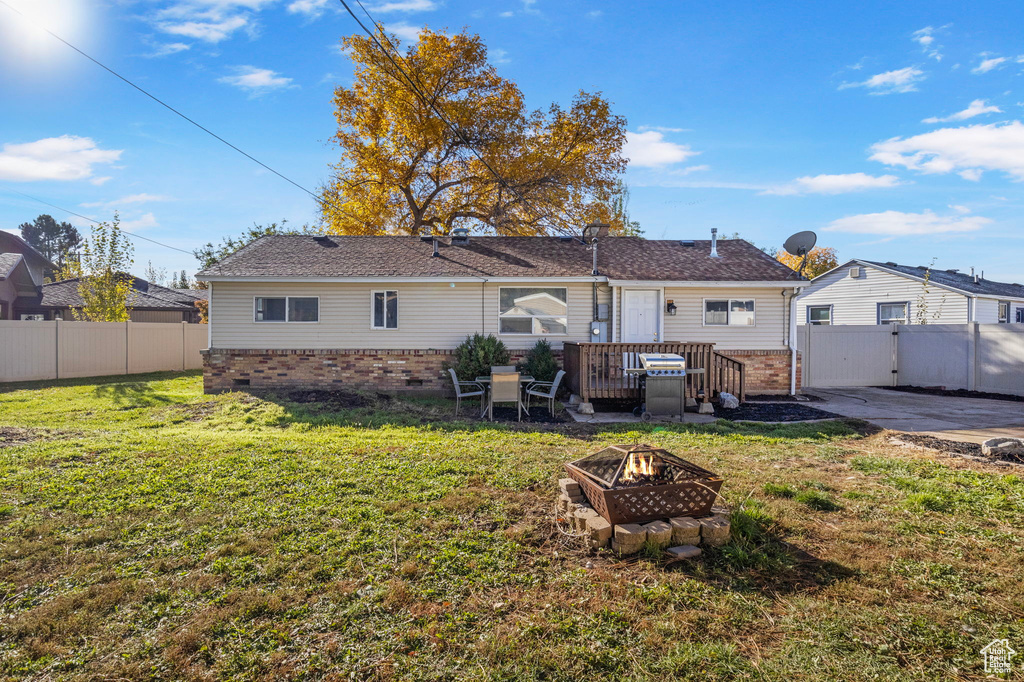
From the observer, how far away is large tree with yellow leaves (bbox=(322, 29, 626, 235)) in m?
20.8

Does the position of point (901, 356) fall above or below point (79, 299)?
below

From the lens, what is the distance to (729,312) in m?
12.9

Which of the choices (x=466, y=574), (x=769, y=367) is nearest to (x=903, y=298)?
(x=769, y=367)

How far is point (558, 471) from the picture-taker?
5711 millimetres

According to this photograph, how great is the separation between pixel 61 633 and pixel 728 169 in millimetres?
18328

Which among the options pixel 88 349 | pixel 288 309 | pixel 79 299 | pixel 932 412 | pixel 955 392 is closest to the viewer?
pixel 932 412

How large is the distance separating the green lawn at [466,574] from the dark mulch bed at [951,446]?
25.3 inches

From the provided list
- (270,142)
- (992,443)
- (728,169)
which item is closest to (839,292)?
(728,169)

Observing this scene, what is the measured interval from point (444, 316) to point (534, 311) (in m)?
2.24

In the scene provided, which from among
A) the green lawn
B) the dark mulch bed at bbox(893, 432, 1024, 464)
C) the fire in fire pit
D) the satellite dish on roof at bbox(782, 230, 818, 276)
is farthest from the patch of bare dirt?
the satellite dish on roof at bbox(782, 230, 818, 276)

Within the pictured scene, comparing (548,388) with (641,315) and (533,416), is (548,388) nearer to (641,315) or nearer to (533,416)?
(533,416)

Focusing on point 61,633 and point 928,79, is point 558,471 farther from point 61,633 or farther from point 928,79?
point 928,79

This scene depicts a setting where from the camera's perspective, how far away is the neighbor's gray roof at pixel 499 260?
1253 centimetres

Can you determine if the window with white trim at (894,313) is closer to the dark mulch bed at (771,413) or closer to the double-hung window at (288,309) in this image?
the dark mulch bed at (771,413)
